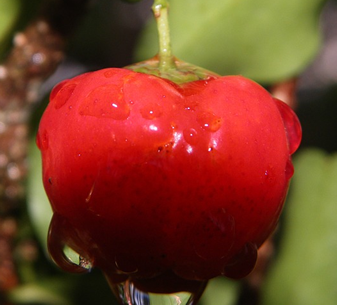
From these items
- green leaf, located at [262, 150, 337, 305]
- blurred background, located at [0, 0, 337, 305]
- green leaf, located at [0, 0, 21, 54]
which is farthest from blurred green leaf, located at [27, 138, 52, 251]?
green leaf, located at [262, 150, 337, 305]

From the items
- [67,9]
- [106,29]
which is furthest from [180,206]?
[106,29]

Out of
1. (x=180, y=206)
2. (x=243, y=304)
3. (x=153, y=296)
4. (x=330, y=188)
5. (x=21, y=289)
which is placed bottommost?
(x=243, y=304)

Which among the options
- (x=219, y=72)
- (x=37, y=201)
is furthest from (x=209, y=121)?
(x=37, y=201)

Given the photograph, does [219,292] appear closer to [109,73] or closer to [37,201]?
[37,201]

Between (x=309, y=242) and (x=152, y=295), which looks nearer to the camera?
(x=152, y=295)

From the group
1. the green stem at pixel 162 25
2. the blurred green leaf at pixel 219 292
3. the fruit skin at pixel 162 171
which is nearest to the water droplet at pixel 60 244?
the fruit skin at pixel 162 171

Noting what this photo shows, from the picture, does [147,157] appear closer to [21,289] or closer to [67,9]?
[67,9]
